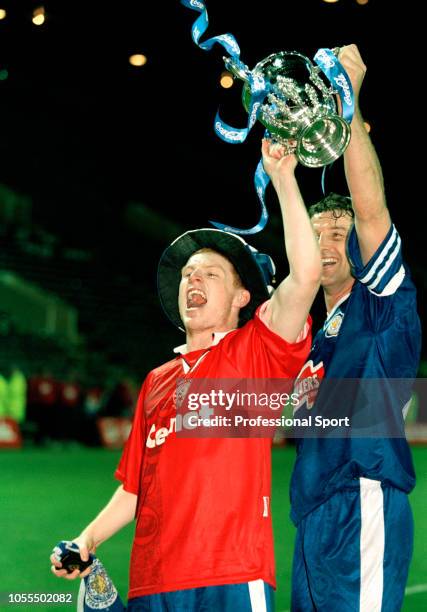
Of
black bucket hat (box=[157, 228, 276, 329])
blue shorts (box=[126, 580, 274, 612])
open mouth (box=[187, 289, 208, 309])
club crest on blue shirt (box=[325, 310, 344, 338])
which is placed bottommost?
blue shorts (box=[126, 580, 274, 612])

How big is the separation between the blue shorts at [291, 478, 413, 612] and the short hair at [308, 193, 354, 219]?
1.09 meters

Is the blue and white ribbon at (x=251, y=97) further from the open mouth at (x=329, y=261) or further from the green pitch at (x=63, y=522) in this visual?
the green pitch at (x=63, y=522)

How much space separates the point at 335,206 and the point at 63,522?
5125 mm

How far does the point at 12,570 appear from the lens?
5.51 m

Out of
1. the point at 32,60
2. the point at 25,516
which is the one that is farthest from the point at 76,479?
the point at 32,60

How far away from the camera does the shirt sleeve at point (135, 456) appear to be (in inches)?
121

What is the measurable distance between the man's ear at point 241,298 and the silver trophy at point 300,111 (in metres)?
0.64

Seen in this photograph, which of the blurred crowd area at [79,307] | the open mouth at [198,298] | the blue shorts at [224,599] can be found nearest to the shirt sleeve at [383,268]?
the open mouth at [198,298]

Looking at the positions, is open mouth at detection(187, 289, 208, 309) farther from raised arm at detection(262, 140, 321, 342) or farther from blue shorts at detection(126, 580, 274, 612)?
blue shorts at detection(126, 580, 274, 612)

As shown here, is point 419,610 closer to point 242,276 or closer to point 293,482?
point 293,482

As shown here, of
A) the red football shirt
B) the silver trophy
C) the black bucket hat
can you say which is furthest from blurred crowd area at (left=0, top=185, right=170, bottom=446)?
the silver trophy

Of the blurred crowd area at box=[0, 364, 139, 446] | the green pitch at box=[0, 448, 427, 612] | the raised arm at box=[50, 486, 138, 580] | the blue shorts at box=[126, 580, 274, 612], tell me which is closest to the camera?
the blue shorts at box=[126, 580, 274, 612]

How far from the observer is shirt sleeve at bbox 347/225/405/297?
2.78 meters

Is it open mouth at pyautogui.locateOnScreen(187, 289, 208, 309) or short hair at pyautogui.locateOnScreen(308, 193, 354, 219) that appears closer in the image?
open mouth at pyautogui.locateOnScreen(187, 289, 208, 309)
